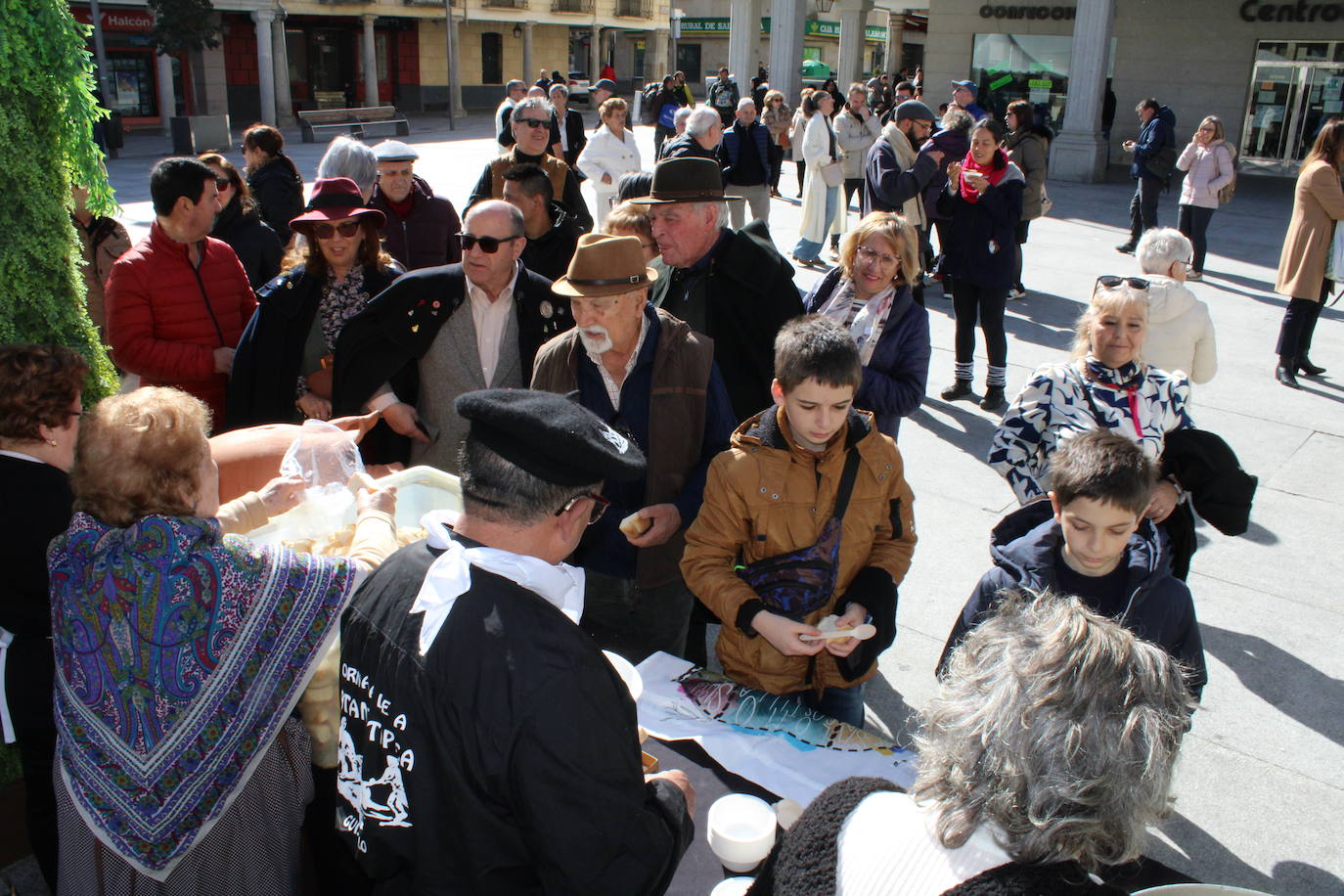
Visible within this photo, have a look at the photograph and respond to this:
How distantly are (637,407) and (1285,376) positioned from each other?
666cm

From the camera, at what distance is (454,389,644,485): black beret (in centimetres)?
171

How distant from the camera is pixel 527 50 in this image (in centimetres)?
4275

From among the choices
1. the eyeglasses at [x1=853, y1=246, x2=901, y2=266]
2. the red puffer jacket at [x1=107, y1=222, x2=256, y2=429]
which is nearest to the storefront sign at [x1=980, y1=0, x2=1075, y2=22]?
the eyeglasses at [x1=853, y1=246, x2=901, y2=266]

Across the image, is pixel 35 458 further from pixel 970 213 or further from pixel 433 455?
pixel 970 213

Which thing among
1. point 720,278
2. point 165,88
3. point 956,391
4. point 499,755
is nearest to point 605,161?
point 956,391

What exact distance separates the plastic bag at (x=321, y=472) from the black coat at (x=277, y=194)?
14.2 feet

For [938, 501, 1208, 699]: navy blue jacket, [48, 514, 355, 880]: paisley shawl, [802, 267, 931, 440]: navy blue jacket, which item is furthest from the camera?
[802, 267, 931, 440]: navy blue jacket

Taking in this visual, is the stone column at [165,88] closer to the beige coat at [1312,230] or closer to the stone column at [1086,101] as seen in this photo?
the stone column at [1086,101]

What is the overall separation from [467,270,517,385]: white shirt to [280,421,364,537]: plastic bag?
41.1 inches

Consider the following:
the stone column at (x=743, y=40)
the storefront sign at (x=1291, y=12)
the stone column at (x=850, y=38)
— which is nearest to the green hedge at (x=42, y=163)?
the stone column at (x=743, y=40)

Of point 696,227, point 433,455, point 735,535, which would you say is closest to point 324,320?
point 433,455

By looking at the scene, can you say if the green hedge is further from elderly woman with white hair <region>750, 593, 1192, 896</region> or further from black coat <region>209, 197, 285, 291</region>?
elderly woman with white hair <region>750, 593, 1192, 896</region>

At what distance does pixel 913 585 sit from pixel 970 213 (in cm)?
344

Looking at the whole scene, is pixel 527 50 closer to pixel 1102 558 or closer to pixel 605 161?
pixel 605 161
